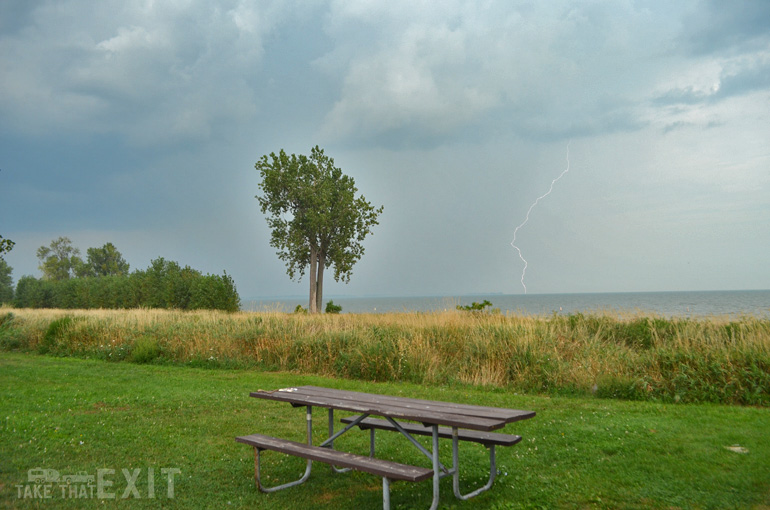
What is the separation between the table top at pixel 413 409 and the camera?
3707 mm

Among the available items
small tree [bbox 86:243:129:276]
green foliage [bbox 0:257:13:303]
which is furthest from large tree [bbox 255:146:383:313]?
green foliage [bbox 0:257:13:303]

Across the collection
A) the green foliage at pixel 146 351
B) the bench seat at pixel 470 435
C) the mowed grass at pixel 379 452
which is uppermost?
the bench seat at pixel 470 435

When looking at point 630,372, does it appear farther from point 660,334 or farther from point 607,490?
point 607,490

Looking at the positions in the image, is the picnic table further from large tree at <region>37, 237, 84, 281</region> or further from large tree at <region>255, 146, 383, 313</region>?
large tree at <region>37, 237, 84, 281</region>

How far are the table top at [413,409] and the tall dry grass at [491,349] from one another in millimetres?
5333

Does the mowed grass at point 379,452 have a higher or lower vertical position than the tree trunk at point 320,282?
lower

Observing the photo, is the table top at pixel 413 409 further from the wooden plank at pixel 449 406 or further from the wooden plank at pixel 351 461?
the wooden plank at pixel 351 461

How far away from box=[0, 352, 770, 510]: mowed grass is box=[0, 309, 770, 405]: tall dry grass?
0.72 m

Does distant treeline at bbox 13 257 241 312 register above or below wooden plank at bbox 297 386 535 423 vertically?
above

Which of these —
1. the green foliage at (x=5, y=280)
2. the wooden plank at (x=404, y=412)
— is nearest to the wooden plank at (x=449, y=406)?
the wooden plank at (x=404, y=412)

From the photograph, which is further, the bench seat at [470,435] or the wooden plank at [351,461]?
the bench seat at [470,435]

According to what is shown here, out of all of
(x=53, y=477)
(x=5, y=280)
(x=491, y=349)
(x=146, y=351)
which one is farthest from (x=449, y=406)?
(x=5, y=280)

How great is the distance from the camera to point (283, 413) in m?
7.55

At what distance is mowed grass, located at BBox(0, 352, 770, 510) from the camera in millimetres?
4301
